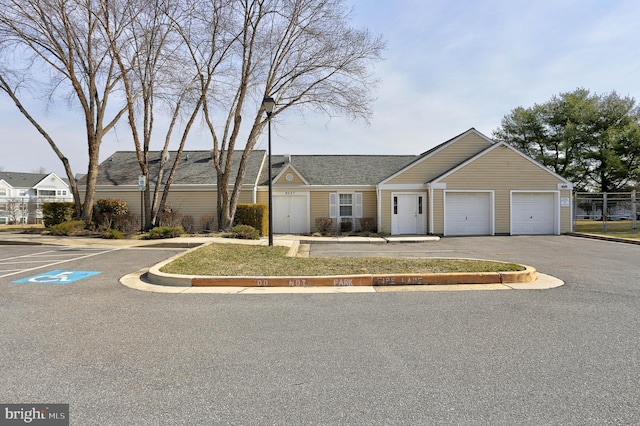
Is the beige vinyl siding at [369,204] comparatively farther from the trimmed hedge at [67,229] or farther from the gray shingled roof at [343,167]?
the trimmed hedge at [67,229]

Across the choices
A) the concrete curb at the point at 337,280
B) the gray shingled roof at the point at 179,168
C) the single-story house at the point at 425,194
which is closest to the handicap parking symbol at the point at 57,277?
the concrete curb at the point at 337,280

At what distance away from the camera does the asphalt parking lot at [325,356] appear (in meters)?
2.90

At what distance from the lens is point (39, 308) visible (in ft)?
18.4

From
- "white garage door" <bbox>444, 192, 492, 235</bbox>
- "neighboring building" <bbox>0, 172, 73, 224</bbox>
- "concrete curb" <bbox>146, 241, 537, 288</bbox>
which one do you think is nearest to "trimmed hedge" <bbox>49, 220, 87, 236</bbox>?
"concrete curb" <bbox>146, 241, 537, 288</bbox>

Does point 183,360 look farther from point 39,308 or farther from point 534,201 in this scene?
point 534,201

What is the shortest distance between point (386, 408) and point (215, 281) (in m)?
5.18

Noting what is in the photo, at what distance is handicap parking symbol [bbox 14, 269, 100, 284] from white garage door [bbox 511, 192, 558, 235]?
62.9 feet

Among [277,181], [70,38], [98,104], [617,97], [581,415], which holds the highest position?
[617,97]

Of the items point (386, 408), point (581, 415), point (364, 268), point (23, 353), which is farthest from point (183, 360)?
point (364, 268)

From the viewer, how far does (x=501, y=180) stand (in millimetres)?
19531

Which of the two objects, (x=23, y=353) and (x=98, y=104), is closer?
(x=23, y=353)

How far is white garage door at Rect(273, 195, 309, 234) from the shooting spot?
21.3 metres

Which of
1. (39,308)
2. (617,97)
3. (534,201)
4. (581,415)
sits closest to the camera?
(581,415)

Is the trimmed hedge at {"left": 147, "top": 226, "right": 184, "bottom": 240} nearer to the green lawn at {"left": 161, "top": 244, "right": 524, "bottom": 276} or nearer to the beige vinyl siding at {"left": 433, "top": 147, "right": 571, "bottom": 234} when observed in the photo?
the green lawn at {"left": 161, "top": 244, "right": 524, "bottom": 276}
